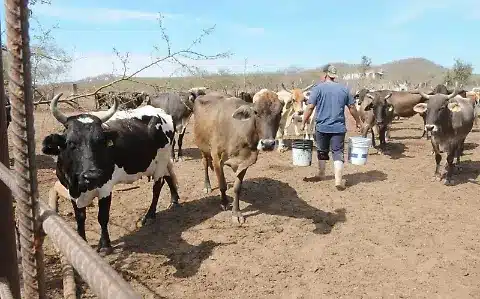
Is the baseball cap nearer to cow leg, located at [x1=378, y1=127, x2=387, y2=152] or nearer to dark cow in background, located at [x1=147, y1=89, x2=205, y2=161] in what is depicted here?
dark cow in background, located at [x1=147, y1=89, x2=205, y2=161]

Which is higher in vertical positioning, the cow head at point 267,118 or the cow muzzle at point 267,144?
the cow head at point 267,118

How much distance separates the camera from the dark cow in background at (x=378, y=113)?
12500 millimetres

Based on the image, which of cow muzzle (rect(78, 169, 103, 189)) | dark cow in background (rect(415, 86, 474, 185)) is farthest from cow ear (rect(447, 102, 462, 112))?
cow muzzle (rect(78, 169, 103, 189))

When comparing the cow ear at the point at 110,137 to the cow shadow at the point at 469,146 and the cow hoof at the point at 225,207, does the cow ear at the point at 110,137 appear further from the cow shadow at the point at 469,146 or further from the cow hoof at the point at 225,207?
the cow shadow at the point at 469,146

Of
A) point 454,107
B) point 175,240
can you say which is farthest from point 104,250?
point 454,107

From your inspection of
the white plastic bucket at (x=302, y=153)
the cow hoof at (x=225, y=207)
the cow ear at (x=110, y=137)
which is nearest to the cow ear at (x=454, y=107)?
the white plastic bucket at (x=302, y=153)

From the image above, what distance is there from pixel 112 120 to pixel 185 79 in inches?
68.0

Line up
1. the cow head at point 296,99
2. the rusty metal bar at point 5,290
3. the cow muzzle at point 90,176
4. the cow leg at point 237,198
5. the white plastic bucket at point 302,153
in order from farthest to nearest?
the cow head at point 296,99
the white plastic bucket at point 302,153
the cow leg at point 237,198
the cow muzzle at point 90,176
the rusty metal bar at point 5,290

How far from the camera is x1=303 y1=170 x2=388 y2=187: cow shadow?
8.95 meters

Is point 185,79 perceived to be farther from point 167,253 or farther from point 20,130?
point 20,130

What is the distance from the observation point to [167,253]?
5.63 meters

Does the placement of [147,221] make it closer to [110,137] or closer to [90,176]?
[110,137]

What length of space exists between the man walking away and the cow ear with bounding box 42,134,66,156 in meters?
4.96

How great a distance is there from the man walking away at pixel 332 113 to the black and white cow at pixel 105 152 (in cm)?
297
